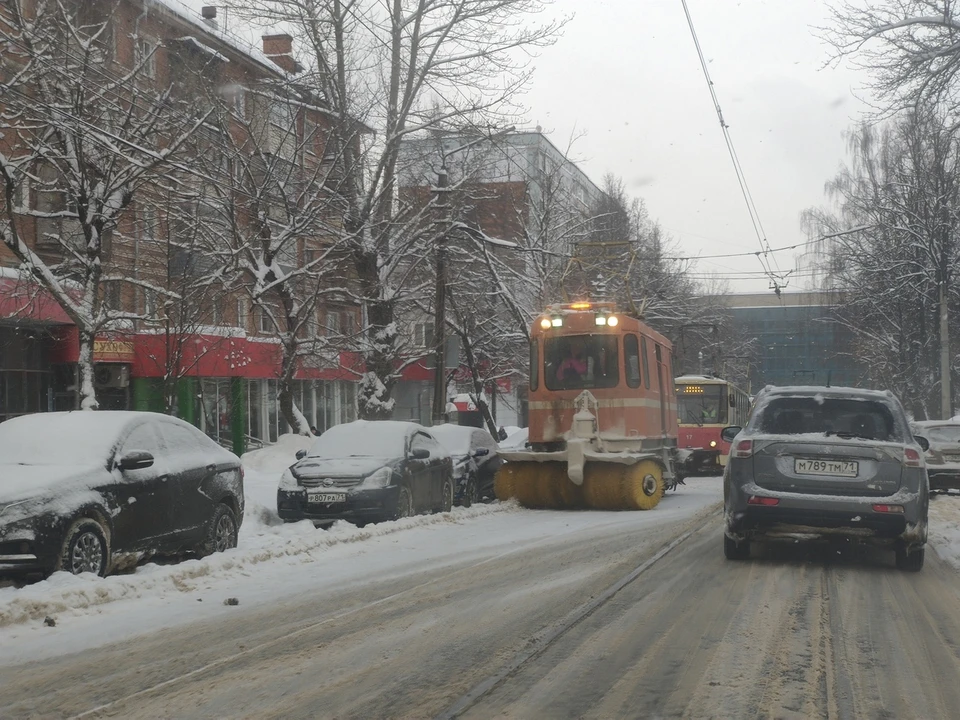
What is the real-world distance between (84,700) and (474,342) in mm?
27949

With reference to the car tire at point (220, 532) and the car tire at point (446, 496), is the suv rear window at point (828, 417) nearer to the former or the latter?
the car tire at point (220, 532)

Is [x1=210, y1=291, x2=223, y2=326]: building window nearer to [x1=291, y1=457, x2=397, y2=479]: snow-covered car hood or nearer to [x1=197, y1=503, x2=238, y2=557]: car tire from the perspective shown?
[x1=291, y1=457, x2=397, y2=479]: snow-covered car hood

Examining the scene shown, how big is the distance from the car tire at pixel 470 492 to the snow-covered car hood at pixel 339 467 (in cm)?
401

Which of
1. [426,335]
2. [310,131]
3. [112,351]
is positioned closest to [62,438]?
[310,131]

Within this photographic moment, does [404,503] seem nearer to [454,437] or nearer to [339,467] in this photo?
[339,467]

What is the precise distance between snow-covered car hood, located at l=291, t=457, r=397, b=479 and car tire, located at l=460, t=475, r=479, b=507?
4.01m

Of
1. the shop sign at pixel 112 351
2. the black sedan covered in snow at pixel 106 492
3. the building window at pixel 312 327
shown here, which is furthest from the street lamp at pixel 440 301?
the black sedan covered in snow at pixel 106 492

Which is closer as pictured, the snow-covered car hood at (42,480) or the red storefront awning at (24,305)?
the snow-covered car hood at (42,480)

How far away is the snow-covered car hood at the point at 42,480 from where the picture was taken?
8.93m

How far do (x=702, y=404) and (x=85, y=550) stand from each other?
960 inches

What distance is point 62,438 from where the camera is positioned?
33.2ft

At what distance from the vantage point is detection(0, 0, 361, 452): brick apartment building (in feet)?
67.4

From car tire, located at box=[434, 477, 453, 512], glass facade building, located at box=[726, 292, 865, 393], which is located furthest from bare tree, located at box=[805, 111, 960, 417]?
glass facade building, located at box=[726, 292, 865, 393]

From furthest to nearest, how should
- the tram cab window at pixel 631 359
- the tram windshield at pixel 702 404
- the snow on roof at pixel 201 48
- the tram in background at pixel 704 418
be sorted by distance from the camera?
the tram windshield at pixel 702 404, the tram in background at pixel 704 418, the snow on roof at pixel 201 48, the tram cab window at pixel 631 359
